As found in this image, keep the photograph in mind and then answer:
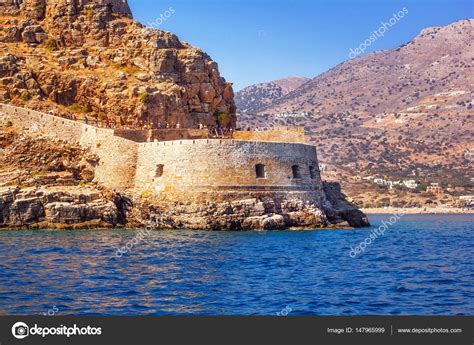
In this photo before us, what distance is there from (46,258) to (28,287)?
7.17 m

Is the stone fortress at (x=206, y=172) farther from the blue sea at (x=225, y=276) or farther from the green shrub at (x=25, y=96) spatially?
the blue sea at (x=225, y=276)

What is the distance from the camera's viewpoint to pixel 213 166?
143 feet

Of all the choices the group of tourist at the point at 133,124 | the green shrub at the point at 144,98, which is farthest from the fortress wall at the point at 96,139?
the green shrub at the point at 144,98

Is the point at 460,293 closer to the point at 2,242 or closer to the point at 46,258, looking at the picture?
the point at 46,258

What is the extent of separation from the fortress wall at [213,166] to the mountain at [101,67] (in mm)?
8397

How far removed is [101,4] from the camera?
60156 mm

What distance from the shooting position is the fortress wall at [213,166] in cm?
4350

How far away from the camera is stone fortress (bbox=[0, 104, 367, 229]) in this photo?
143 feet

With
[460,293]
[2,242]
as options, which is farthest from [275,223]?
[460,293]

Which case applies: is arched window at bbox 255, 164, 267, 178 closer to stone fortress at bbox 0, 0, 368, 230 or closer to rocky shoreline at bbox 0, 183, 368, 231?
stone fortress at bbox 0, 0, 368, 230

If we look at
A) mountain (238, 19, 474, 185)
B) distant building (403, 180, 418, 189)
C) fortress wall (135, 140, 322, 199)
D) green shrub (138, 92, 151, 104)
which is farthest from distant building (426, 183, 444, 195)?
fortress wall (135, 140, 322, 199)

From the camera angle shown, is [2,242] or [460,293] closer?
[460,293]

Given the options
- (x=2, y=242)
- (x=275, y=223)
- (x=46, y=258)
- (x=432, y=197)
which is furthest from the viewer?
(x=432, y=197)

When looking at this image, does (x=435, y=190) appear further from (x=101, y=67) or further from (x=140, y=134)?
(x=140, y=134)
